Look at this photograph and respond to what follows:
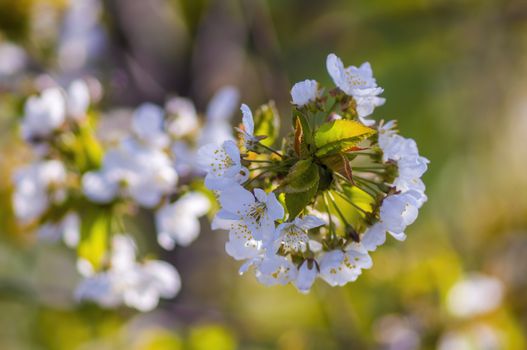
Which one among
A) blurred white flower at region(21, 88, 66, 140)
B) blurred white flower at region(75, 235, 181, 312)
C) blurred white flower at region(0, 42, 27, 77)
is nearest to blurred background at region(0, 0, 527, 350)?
blurred white flower at region(0, 42, 27, 77)

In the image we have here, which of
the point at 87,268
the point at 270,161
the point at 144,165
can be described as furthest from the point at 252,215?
the point at 87,268

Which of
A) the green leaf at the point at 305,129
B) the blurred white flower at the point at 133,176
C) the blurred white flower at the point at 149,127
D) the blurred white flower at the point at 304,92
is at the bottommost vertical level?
the green leaf at the point at 305,129

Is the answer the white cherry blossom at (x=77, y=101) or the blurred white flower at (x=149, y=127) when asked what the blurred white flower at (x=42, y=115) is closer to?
the white cherry blossom at (x=77, y=101)

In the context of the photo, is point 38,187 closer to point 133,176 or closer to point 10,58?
point 133,176

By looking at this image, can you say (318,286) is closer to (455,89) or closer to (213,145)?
(213,145)

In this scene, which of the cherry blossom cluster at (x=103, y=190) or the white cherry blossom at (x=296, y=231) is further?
the cherry blossom cluster at (x=103, y=190)

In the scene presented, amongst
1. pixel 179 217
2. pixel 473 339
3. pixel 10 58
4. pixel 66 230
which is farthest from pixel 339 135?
pixel 10 58

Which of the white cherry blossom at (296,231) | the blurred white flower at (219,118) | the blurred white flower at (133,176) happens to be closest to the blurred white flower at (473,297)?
the blurred white flower at (219,118)
